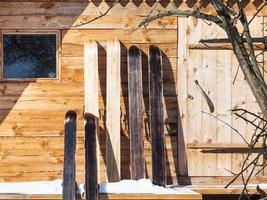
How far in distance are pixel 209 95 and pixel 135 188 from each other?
1.48 metres

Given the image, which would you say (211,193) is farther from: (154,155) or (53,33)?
(53,33)

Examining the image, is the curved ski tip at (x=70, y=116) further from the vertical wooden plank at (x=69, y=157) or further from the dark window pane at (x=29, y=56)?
the dark window pane at (x=29, y=56)

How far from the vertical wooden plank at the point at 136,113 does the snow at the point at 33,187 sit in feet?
→ 2.67

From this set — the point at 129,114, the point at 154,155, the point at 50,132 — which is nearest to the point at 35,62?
the point at 50,132

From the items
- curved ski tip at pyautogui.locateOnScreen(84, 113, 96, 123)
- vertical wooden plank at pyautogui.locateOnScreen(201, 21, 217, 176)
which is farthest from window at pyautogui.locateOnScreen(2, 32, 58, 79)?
vertical wooden plank at pyautogui.locateOnScreen(201, 21, 217, 176)

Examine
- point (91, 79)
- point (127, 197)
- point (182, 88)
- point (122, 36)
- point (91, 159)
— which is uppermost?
point (122, 36)

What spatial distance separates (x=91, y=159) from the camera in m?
5.56

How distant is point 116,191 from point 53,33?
1988mm

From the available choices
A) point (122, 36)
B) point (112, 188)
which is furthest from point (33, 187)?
point (122, 36)

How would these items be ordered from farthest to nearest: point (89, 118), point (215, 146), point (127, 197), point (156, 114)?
1. point (215, 146)
2. point (156, 114)
3. point (89, 118)
4. point (127, 197)

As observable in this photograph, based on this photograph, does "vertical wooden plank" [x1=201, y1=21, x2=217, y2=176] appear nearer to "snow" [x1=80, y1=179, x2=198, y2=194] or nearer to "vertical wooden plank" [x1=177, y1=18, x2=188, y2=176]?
"vertical wooden plank" [x1=177, y1=18, x2=188, y2=176]

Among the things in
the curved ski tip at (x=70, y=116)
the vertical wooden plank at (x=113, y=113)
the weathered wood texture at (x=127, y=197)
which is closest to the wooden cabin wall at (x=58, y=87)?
the vertical wooden plank at (x=113, y=113)

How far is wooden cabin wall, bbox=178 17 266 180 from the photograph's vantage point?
6.39 meters

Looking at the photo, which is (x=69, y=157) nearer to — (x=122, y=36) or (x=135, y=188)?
(x=135, y=188)
